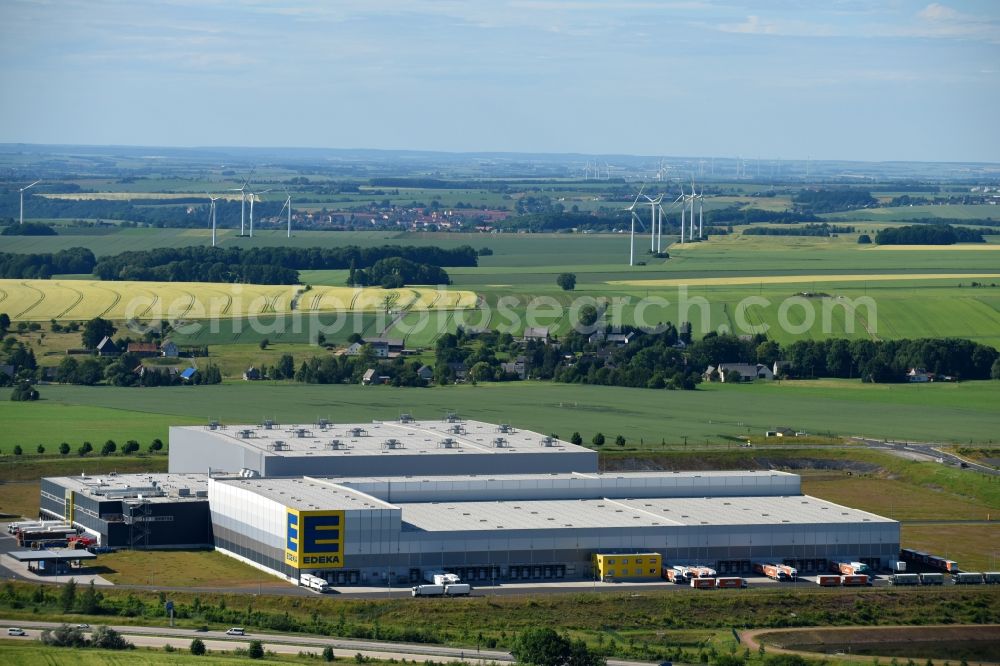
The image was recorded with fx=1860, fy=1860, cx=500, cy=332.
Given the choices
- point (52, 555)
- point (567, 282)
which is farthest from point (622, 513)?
point (567, 282)

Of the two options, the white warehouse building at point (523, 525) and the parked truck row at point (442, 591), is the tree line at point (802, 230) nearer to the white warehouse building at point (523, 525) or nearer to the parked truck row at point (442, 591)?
the white warehouse building at point (523, 525)

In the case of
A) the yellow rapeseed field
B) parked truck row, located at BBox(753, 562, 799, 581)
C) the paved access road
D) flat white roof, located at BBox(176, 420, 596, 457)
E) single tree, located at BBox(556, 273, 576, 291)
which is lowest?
parked truck row, located at BBox(753, 562, 799, 581)

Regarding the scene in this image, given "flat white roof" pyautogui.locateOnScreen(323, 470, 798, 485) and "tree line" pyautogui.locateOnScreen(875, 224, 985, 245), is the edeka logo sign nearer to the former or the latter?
"flat white roof" pyautogui.locateOnScreen(323, 470, 798, 485)

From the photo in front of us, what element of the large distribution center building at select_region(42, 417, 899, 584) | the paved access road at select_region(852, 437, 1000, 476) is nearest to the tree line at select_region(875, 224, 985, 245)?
the paved access road at select_region(852, 437, 1000, 476)

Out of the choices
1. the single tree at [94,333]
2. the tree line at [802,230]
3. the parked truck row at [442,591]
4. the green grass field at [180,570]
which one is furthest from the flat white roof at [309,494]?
the tree line at [802,230]

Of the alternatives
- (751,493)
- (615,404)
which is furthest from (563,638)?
(615,404)

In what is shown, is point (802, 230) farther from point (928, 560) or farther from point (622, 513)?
point (928, 560)
